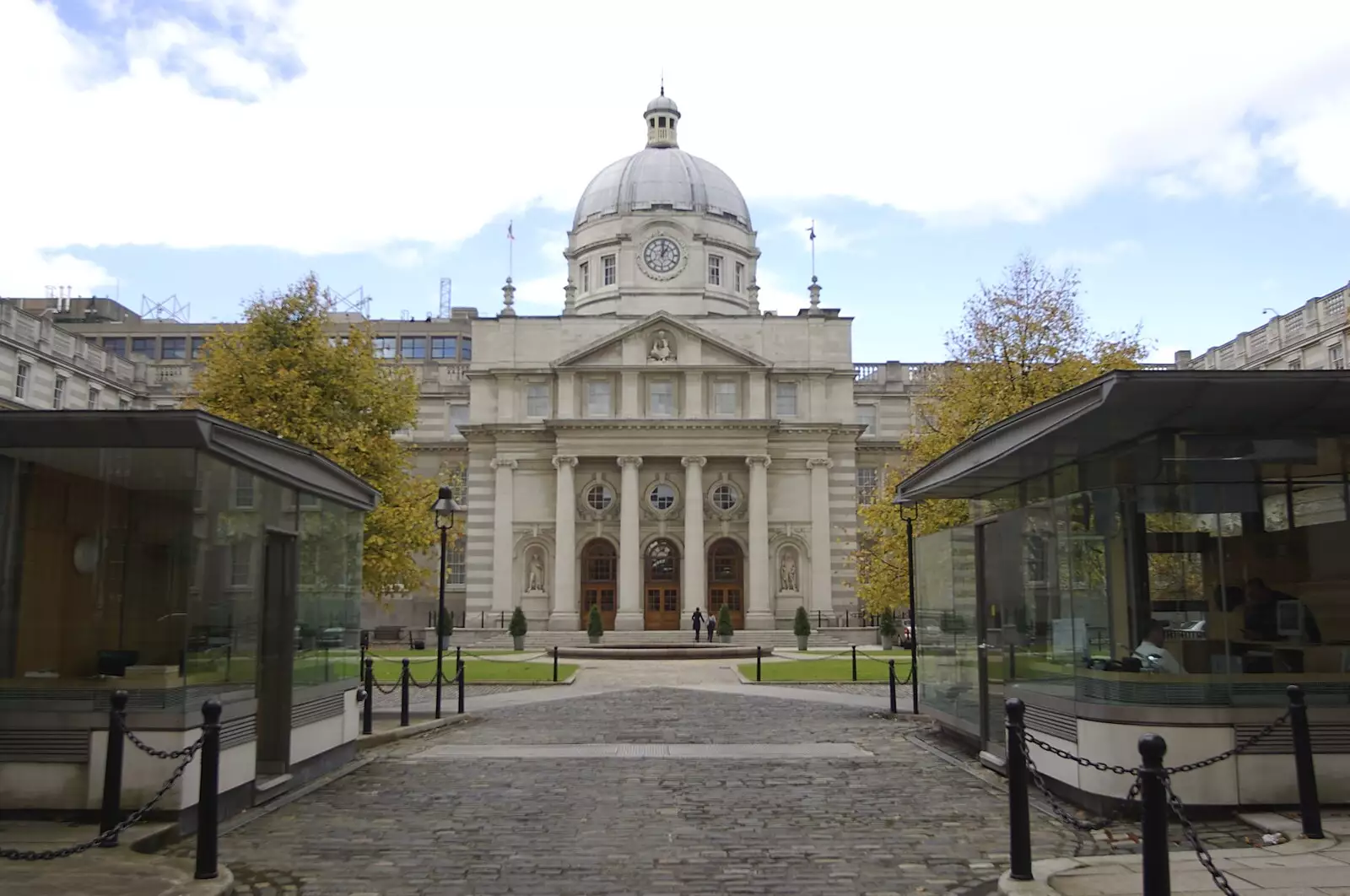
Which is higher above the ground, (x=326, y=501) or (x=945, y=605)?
(x=326, y=501)

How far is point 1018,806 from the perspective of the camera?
8.59 metres

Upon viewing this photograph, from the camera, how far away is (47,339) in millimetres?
52969

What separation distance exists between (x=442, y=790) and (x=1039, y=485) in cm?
805

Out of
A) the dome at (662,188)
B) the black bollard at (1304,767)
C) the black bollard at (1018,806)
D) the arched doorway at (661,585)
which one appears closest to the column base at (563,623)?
the arched doorway at (661,585)

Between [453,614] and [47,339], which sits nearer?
[47,339]

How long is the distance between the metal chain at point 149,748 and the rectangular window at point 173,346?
80.5 meters

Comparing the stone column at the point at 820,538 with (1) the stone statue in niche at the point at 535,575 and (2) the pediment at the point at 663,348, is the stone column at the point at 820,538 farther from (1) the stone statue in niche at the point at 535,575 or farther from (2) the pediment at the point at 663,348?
(1) the stone statue in niche at the point at 535,575

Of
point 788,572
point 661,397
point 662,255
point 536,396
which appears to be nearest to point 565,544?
point 536,396

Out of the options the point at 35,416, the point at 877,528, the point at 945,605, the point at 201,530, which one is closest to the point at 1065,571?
the point at 945,605

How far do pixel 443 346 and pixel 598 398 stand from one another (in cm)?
3379

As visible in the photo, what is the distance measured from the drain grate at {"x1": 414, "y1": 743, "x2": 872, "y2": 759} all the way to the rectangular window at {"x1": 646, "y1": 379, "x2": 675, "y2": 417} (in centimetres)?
4077

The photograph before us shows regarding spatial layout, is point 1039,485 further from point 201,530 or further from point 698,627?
point 698,627

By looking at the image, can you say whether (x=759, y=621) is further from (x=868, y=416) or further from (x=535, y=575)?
(x=868, y=416)

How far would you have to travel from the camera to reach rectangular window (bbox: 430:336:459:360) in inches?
3452
